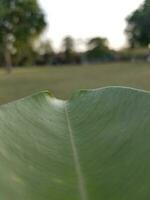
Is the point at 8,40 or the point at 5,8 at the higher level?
the point at 5,8

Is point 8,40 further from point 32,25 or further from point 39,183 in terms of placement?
point 39,183

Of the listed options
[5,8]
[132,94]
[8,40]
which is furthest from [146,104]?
[8,40]

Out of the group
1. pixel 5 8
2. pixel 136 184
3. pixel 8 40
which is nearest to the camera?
pixel 136 184

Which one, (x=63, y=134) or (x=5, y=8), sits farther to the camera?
(x=5, y=8)

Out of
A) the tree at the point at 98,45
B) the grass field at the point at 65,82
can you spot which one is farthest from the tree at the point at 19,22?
the grass field at the point at 65,82

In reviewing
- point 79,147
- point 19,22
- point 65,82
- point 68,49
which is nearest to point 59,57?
point 68,49

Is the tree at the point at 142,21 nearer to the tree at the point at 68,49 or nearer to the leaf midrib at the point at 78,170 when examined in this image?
the leaf midrib at the point at 78,170
